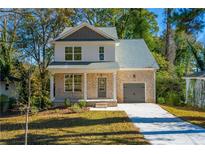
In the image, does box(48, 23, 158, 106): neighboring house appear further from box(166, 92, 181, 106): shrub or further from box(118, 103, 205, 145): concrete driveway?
box(118, 103, 205, 145): concrete driveway

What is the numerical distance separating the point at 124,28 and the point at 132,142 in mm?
28604

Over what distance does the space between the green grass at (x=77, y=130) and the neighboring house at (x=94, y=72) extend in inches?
227

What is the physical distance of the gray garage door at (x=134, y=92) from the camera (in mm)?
30344

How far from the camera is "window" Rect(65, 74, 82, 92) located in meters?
29.2

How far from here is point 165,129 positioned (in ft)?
55.4

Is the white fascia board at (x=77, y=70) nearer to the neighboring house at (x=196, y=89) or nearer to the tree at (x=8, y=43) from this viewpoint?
the tree at (x=8, y=43)

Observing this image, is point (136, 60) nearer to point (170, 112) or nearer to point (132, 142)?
point (170, 112)

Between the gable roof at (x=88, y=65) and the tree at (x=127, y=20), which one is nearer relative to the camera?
the gable roof at (x=88, y=65)

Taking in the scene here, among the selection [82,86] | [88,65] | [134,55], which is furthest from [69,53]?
[134,55]

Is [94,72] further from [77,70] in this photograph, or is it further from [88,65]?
[77,70]

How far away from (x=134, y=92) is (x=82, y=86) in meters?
4.09

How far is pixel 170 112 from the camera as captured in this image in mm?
23609

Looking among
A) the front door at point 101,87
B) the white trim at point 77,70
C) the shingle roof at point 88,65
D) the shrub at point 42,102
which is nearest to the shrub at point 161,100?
the front door at point 101,87
